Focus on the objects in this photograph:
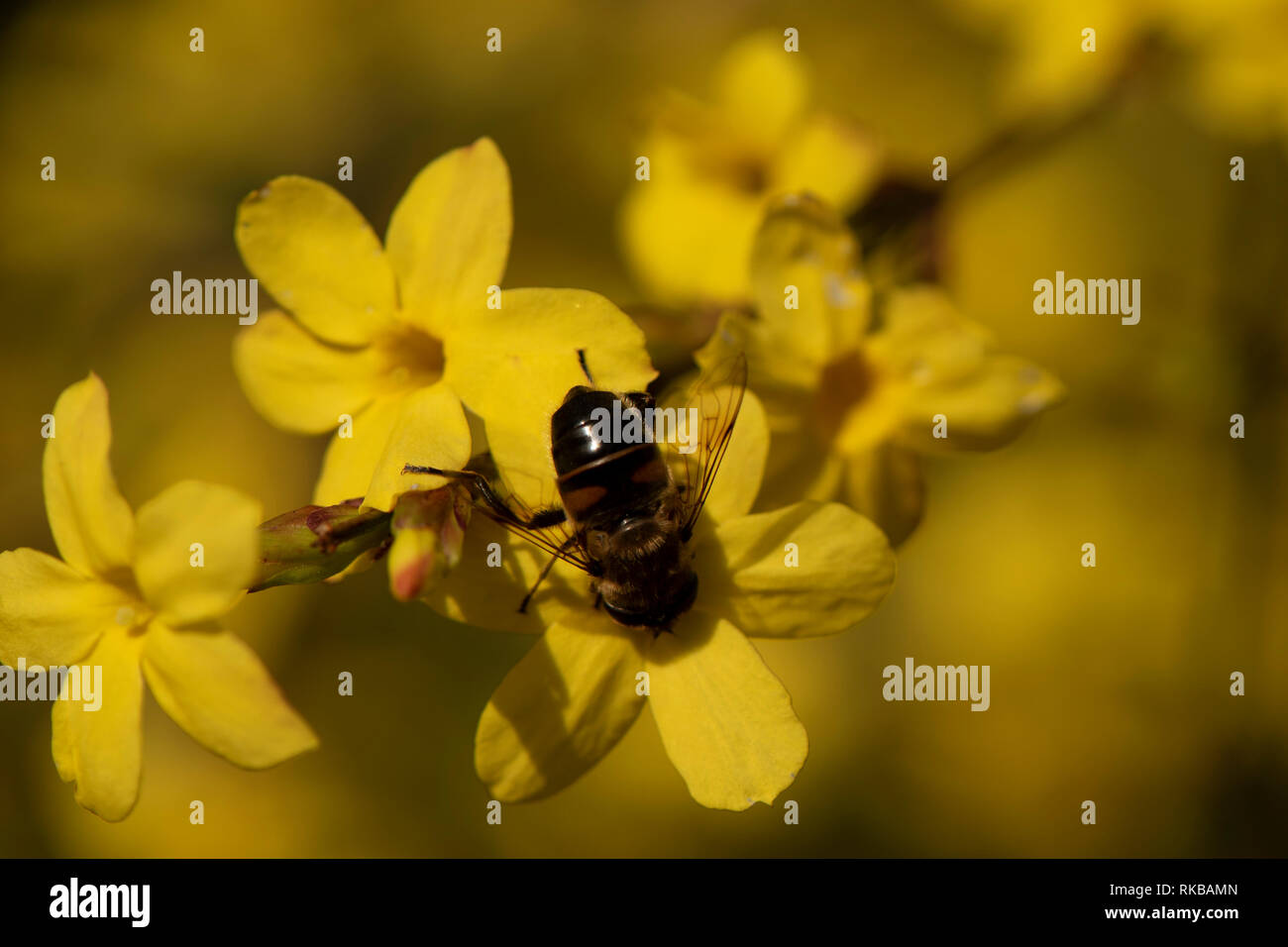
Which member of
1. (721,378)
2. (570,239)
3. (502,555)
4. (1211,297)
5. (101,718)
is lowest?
(101,718)

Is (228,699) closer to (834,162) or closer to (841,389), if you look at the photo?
(841,389)

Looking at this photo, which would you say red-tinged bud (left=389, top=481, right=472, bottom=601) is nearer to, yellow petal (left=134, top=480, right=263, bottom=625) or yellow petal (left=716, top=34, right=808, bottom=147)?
yellow petal (left=134, top=480, right=263, bottom=625)

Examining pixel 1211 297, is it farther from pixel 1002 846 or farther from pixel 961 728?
pixel 1002 846

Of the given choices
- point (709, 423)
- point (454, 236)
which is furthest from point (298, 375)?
point (709, 423)

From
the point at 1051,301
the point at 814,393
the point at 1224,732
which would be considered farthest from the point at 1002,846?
the point at 814,393

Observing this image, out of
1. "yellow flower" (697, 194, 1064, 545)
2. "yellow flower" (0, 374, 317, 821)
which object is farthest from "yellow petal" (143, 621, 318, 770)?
"yellow flower" (697, 194, 1064, 545)

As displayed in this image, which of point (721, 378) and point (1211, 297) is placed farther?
point (1211, 297)

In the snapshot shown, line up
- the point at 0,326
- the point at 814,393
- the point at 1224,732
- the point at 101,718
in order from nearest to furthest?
the point at 101,718
the point at 814,393
the point at 1224,732
the point at 0,326
